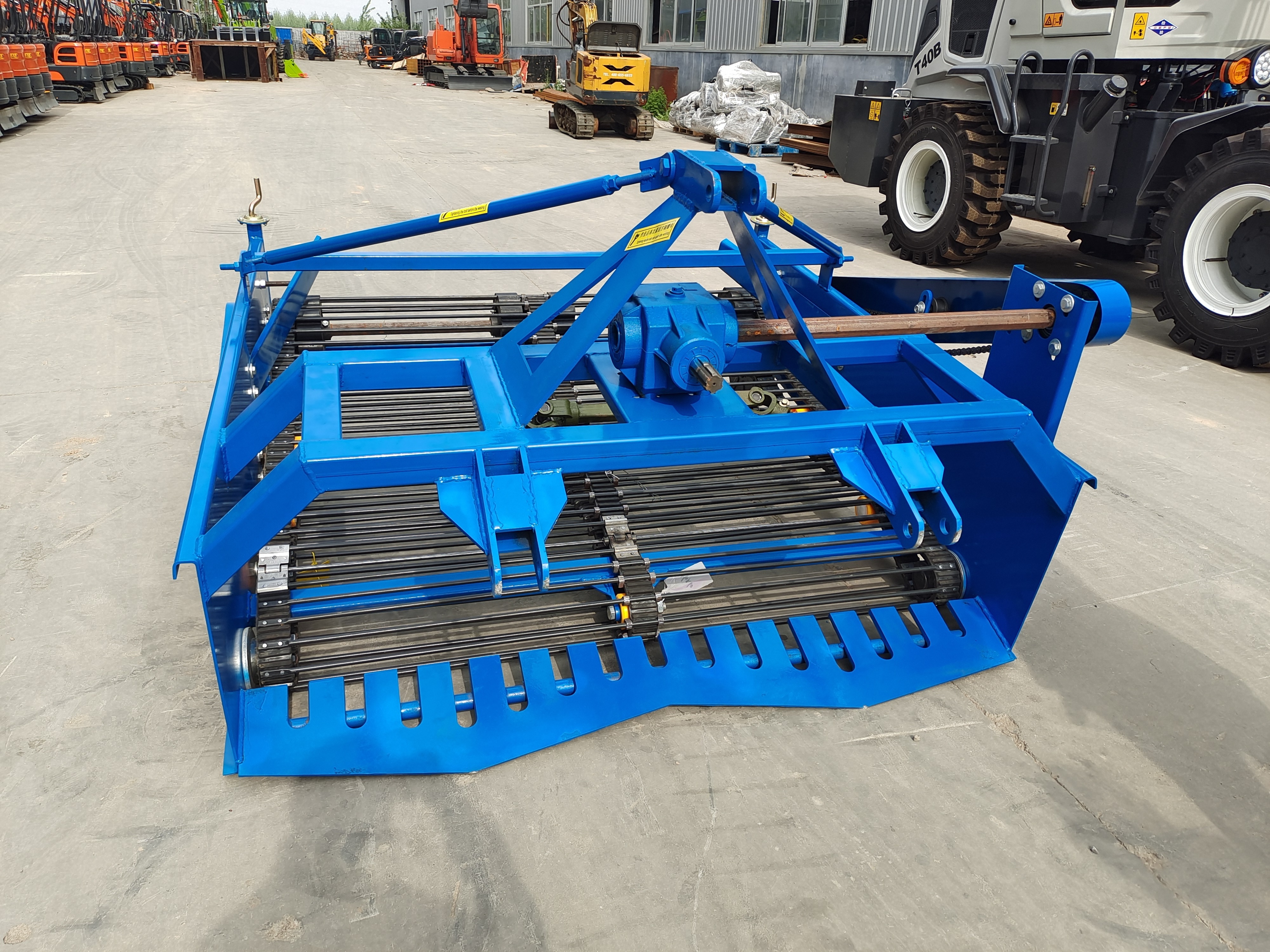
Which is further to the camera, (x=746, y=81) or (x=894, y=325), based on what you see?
(x=746, y=81)

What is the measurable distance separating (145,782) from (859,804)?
5.54 feet

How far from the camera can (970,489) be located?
274 centimetres

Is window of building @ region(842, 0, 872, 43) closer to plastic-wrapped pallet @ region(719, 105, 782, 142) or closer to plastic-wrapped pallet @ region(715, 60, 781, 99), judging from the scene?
plastic-wrapped pallet @ region(715, 60, 781, 99)

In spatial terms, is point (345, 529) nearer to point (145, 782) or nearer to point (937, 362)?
point (145, 782)

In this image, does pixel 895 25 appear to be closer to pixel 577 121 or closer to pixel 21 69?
pixel 577 121

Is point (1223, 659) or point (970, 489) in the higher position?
point (970, 489)

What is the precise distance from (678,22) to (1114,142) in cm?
1702

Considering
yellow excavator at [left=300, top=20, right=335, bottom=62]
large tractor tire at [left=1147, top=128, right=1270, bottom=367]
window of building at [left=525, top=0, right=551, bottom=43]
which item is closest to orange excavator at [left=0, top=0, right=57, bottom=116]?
large tractor tire at [left=1147, top=128, right=1270, bottom=367]

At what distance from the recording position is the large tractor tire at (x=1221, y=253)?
16.4 feet

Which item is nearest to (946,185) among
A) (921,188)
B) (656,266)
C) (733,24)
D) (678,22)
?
(921,188)

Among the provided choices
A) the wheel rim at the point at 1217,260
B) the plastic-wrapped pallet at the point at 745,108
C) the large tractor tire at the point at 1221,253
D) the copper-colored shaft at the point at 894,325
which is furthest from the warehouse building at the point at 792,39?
the copper-colored shaft at the point at 894,325

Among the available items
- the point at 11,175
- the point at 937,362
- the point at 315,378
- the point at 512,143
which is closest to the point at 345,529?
the point at 315,378

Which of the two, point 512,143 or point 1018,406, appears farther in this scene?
point 512,143

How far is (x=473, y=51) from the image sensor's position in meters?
25.8
